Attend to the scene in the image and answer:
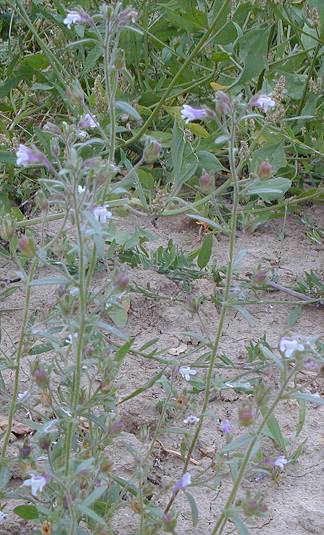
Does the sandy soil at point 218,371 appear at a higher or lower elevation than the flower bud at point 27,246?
lower

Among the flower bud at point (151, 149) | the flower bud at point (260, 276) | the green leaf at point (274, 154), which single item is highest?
the flower bud at point (151, 149)

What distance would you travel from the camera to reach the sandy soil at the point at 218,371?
2.03 meters

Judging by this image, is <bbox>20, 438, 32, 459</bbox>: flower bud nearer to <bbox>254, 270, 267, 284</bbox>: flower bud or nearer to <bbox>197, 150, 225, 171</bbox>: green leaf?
<bbox>254, 270, 267, 284</bbox>: flower bud

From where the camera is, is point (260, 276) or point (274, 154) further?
point (274, 154)

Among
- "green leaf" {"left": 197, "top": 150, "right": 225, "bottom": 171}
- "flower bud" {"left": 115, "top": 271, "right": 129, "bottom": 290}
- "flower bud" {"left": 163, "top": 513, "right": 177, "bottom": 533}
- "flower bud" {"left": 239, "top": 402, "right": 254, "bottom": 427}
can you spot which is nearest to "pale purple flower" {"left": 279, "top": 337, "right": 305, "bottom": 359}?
"flower bud" {"left": 239, "top": 402, "right": 254, "bottom": 427}

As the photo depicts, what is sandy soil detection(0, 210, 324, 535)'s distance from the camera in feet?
6.64

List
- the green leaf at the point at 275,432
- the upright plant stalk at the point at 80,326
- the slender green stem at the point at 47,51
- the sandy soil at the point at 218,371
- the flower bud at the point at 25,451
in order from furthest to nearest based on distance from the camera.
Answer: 1. the slender green stem at the point at 47,51
2. the green leaf at the point at 275,432
3. the sandy soil at the point at 218,371
4. the flower bud at the point at 25,451
5. the upright plant stalk at the point at 80,326

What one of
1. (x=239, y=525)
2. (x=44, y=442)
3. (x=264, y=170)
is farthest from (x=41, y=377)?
(x=264, y=170)

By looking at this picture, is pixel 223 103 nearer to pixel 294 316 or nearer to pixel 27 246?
pixel 27 246

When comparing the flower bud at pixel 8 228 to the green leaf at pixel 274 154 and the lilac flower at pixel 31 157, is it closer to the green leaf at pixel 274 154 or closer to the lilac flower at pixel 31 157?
the lilac flower at pixel 31 157

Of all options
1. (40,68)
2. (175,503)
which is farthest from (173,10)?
(175,503)

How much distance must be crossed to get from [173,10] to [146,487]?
1965 millimetres

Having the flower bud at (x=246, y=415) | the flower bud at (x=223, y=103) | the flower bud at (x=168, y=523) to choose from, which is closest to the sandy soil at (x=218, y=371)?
the flower bud at (x=168, y=523)

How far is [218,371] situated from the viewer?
2.49m
